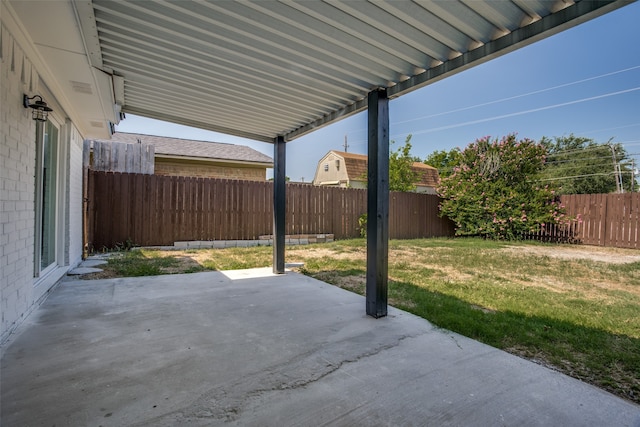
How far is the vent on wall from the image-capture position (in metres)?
3.42

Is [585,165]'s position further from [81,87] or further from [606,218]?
[81,87]

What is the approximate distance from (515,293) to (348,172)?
16276 millimetres

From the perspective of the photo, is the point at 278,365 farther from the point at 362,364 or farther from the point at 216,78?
the point at 216,78

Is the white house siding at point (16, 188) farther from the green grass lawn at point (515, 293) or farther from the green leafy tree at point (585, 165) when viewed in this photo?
the green leafy tree at point (585, 165)

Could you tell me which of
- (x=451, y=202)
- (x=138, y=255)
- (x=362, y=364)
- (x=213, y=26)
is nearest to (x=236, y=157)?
(x=138, y=255)

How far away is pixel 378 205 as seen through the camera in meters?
3.04

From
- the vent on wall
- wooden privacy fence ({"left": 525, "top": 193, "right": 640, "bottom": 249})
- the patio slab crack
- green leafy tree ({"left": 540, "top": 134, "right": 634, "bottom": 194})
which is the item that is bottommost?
the patio slab crack

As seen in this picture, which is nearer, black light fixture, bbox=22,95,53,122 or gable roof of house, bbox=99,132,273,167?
black light fixture, bbox=22,95,53,122

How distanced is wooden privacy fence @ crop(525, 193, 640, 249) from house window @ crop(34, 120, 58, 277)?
12789 mm

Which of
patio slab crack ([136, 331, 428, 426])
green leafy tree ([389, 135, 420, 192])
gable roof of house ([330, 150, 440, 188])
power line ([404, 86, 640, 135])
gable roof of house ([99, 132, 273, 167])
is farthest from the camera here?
power line ([404, 86, 640, 135])

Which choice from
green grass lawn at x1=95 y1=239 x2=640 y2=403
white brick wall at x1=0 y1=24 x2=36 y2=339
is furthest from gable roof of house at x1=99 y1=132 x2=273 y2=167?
white brick wall at x1=0 y1=24 x2=36 y2=339

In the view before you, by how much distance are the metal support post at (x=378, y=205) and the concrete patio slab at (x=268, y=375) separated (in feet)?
0.81

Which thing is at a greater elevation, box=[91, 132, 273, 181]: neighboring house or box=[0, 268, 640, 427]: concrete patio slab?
box=[91, 132, 273, 181]: neighboring house

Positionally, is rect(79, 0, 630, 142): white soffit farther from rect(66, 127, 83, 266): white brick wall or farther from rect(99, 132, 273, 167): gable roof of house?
rect(99, 132, 273, 167): gable roof of house
